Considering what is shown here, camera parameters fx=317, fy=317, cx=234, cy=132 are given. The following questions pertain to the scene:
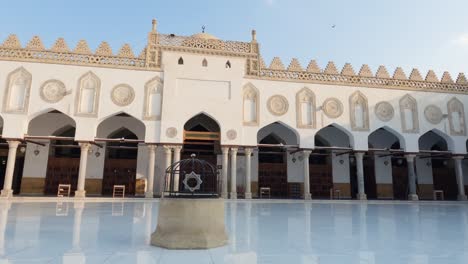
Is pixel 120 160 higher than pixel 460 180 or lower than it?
higher

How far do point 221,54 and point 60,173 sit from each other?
10.8m

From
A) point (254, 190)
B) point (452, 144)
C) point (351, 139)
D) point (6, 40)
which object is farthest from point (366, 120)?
point (6, 40)

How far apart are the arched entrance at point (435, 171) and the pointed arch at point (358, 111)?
5.57 meters

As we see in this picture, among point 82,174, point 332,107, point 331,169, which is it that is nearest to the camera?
point 82,174

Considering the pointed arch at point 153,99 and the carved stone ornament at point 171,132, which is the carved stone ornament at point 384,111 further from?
the pointed arch at point 153,99

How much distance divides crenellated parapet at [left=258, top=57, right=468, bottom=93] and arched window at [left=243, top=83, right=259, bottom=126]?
35.6 inches

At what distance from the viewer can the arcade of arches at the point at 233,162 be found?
16.0m

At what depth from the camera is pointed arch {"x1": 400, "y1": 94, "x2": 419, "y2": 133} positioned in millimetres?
17625

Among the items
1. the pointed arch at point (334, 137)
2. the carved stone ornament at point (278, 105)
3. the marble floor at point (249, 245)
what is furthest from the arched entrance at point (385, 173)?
the marble floor at point (249, 245)

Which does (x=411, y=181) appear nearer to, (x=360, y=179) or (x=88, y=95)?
(x=360, y=179)

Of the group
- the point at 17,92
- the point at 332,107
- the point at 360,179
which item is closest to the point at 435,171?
the point at 360,179

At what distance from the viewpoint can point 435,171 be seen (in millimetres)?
20531

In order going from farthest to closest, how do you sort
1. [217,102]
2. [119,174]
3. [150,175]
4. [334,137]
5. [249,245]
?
[334,137], [119,174], [217,102], [150,175], [249,245]

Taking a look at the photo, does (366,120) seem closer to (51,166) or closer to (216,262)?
(216,262)
